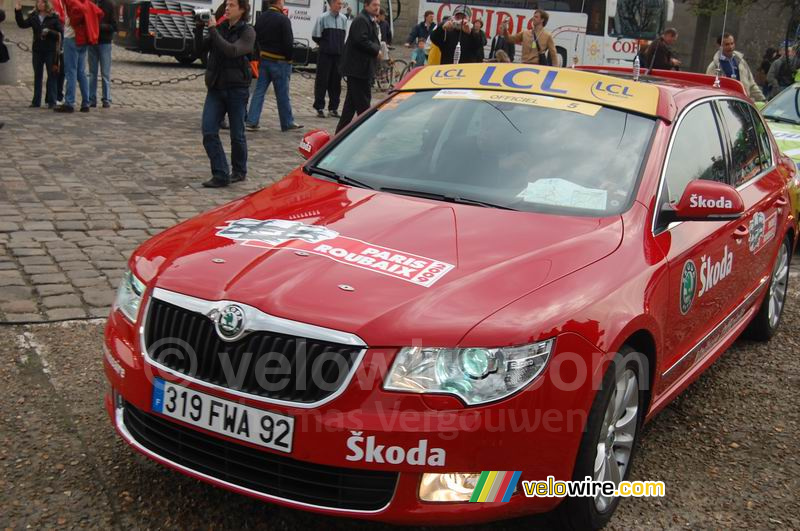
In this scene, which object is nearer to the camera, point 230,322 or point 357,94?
point 230,322

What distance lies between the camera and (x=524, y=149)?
439cm

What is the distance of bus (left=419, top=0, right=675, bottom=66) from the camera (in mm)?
25594

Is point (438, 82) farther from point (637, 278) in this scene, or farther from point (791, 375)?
point (791, 375)

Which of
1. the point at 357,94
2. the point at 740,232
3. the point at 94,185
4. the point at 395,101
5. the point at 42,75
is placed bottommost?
the point at 94,185

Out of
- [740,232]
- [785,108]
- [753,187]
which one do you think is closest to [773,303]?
[753,187]

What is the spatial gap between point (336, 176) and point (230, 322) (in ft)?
4.99

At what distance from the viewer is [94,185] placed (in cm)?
914

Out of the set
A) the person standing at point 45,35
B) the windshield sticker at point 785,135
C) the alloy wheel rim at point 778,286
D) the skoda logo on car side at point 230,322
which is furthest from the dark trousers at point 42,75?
the skoda logo on car side at point 230,322

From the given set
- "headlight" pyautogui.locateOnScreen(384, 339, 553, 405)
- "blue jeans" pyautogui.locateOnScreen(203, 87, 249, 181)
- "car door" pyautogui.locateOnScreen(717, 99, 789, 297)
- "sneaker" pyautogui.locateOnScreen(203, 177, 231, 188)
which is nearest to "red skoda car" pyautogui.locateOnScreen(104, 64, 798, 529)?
"headlight" pyautogui.locateOnScreen(384, 339, 553, 405)

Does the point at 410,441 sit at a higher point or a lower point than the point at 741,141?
lower

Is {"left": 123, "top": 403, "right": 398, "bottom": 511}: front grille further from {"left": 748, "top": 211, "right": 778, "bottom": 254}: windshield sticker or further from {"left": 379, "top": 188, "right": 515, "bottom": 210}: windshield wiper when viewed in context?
{"left": 748, "top": 211, "right": 778, "bottom": 254}: windshield sticker

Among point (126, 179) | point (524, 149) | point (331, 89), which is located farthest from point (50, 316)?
point (331, 89)

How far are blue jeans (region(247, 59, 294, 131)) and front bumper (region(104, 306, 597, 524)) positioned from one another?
10.4m

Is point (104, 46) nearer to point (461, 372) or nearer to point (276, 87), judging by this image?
point (276, 87)
